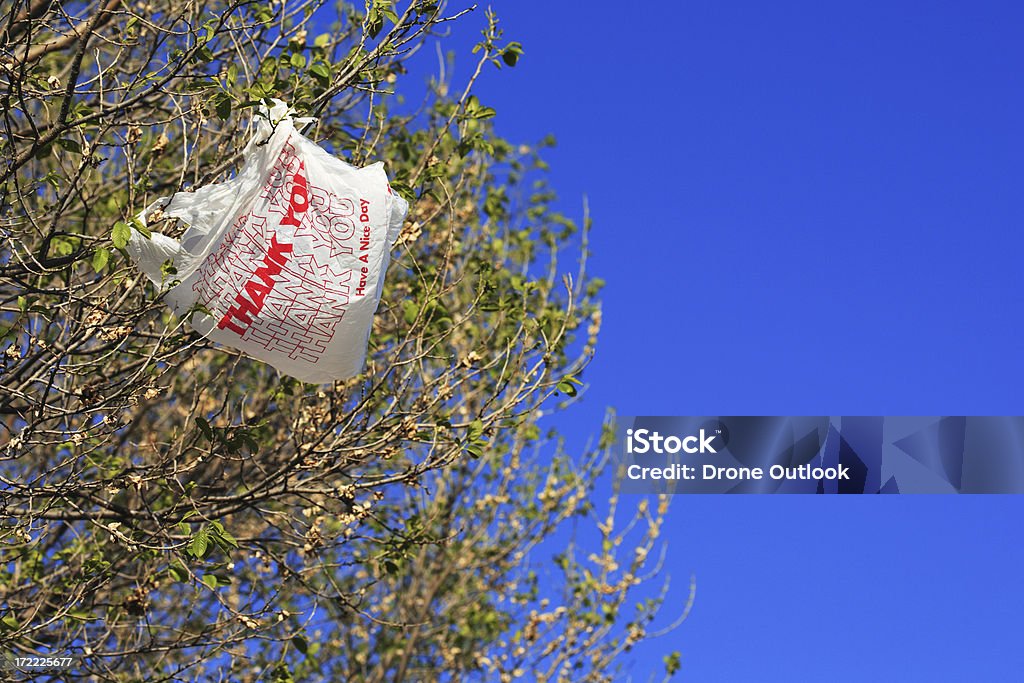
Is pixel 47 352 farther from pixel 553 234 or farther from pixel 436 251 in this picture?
pixel 553 234

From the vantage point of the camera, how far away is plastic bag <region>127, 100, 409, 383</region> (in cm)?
423

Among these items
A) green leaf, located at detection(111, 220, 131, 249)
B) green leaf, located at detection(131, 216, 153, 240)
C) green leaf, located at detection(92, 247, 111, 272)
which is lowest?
green leaf, located at detection(92, 247, 111, 272)

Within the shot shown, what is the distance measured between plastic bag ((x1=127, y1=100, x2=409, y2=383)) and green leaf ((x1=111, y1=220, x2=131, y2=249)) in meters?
0.12

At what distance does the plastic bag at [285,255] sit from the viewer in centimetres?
423

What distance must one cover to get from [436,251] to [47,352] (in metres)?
3.57

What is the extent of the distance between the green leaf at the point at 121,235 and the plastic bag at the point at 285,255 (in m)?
0.12

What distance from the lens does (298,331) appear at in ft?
13.9

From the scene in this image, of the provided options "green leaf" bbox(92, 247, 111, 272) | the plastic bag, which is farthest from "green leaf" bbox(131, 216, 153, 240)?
"green leaf" bbox(92, 247, 111, 272)

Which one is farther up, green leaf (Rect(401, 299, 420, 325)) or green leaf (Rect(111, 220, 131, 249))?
green leaf (Rect(401, 299, 420, 325))

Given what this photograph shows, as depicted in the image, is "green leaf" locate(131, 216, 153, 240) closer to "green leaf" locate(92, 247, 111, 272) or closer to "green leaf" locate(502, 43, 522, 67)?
"green leaf" locate(92, 247, 111, 272)

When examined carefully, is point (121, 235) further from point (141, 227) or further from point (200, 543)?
point (200, 543)

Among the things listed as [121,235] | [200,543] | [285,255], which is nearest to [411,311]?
[285,255]

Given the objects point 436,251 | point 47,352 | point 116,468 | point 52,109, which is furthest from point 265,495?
point 436,251

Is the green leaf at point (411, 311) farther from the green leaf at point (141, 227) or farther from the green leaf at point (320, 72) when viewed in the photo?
the green leaf at point (141, 227)
